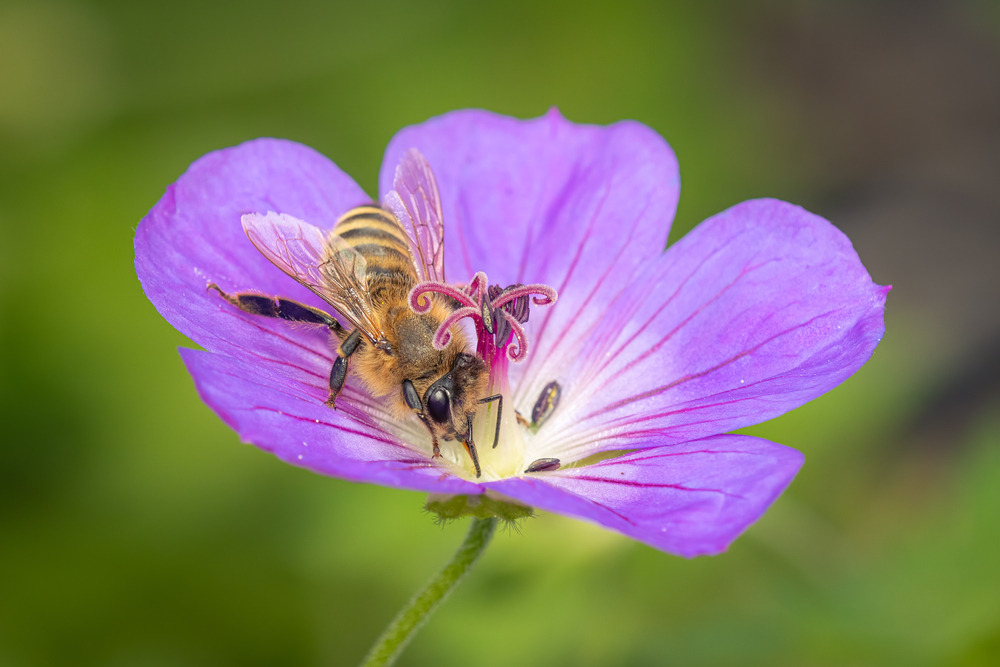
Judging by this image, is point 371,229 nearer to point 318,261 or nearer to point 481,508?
point 318,261

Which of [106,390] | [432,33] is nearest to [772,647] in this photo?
[106,390]

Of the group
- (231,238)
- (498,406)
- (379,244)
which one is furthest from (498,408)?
(231,238)

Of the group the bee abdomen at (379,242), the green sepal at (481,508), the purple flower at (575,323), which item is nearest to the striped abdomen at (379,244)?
the bee abdomen at (379,242)

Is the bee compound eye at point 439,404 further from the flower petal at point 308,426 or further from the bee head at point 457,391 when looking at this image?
the flower petal at point 308,426

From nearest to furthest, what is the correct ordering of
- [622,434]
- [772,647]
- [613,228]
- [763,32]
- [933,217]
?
[622,434], [613,228], [772,647], [933,217], [763,32]

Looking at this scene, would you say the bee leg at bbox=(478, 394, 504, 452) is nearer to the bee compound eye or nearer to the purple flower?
the purple flower

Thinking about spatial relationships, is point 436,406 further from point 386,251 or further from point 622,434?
point 622,434

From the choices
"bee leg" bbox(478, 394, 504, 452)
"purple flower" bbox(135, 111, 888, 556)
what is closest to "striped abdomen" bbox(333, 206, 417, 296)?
"purple flower" bbox(135, 111, 888, 556)
